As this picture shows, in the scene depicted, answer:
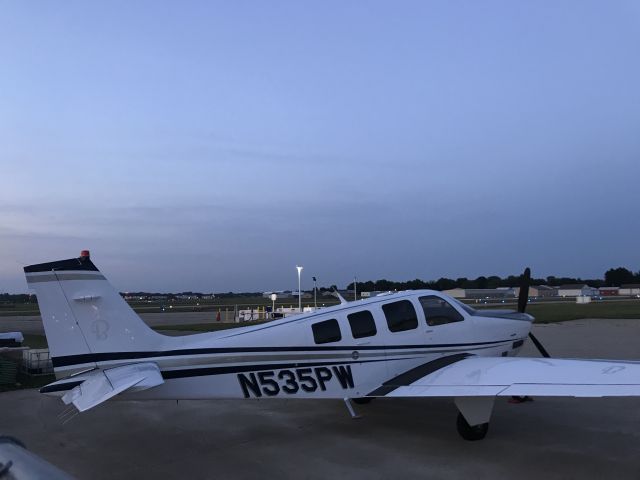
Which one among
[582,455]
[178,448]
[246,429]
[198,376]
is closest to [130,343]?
[198,376]

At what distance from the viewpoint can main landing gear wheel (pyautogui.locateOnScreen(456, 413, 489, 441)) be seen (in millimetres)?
7391

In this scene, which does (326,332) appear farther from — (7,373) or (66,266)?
(7,373)

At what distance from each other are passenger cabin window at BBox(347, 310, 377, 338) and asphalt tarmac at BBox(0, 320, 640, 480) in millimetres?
1509

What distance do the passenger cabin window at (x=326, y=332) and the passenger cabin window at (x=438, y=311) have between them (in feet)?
5.25

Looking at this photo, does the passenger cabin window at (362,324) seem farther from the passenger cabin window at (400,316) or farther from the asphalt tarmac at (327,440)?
the asphalt tarmac at (327,440)

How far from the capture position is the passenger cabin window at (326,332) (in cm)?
783

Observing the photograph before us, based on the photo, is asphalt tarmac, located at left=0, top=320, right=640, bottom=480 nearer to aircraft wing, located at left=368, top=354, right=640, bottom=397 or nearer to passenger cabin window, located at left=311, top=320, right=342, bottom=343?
aircraft wing, located at left=368, top=354, right=640, bottom=397

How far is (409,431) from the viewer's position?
8.08 metres

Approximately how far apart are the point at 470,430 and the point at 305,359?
252 centimetres

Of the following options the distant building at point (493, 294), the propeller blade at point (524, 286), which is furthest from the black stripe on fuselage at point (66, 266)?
the distant building at point (493, 294)

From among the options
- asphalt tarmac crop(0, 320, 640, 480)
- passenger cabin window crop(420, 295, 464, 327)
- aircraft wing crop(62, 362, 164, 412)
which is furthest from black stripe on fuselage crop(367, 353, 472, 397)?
aircraft wing crop(62, 362, 164, 412)

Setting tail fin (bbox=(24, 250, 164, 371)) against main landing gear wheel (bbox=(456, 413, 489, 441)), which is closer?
tail fin (bbox=(24, 250, 164, 371))

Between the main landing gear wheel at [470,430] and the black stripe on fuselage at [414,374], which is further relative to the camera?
the black stripe on fuselage at [414,374]

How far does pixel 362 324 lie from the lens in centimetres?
809
